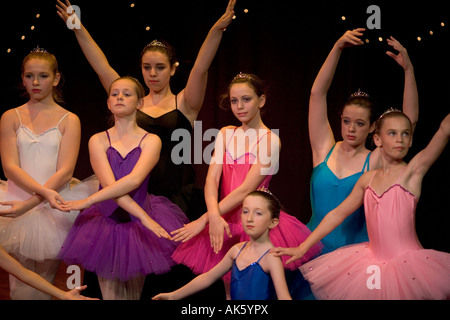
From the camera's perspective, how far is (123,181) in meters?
2.85

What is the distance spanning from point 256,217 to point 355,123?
2.62 ft

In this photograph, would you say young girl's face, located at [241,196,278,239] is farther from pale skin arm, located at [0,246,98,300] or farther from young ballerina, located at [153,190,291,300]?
pale skin arm, located at [0,246,98,300]

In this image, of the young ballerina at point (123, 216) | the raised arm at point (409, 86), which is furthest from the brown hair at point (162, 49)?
the raised arm at point (409, 86)

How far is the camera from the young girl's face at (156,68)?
3.33m

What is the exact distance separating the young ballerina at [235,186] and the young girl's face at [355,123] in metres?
0.38

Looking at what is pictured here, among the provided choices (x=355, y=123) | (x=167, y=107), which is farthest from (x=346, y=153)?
(x=167, y=107)

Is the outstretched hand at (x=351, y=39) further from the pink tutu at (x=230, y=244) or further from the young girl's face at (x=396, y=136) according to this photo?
the pink tutu at (x=230, y=244)

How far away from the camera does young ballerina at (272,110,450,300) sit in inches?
103

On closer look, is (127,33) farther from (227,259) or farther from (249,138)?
(227,259)

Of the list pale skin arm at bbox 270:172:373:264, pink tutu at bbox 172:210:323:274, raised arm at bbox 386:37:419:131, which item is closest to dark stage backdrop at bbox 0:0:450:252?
raised arm at bbox 386:37:419:131

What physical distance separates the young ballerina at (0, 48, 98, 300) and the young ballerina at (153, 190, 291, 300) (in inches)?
29.2

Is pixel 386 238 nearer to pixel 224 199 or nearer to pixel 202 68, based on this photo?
pixel 224 199

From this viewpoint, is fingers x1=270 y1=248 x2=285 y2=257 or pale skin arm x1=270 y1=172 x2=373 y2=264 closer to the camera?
fingers x1=270 y1=248 x2=285 y2=257
